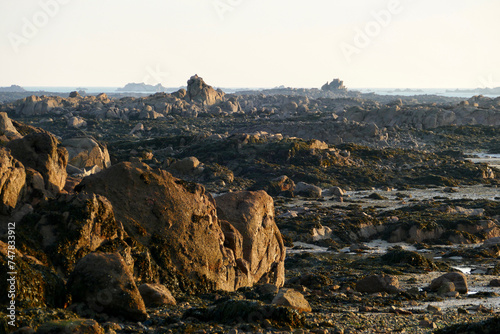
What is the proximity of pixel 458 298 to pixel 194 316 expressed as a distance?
13.2 meters

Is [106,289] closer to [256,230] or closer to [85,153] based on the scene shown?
[256,230]

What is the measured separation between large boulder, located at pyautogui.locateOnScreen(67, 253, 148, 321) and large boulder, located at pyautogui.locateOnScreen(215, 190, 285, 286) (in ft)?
31.2

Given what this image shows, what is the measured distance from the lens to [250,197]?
85.8ft

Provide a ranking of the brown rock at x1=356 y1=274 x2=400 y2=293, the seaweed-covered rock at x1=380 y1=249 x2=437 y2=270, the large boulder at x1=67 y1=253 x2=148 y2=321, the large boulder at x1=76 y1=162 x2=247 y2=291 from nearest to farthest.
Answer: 1. the large boulder at x1=67 y1=253 x2=148 y2=321
2. the large boulder at x1=76 y1=162 x2=247 y2=291
3. the brown rock at x1=356 y1=274 x2=400 y2=293
4. the seaweed-covered rock at x1=380 y1=249 x2=437 y2=270

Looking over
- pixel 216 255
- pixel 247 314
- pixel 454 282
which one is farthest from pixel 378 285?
pixel 247 314

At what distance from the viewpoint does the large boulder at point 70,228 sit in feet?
56.7

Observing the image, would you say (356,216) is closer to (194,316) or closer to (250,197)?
(250,197)

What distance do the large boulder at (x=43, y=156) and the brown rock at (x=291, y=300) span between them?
387 inches

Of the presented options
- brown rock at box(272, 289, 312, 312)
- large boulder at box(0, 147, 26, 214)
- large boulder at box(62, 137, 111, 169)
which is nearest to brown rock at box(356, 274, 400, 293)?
brown rock at box(272, 289, 312, 312)

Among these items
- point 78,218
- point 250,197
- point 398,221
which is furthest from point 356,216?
point 78,218

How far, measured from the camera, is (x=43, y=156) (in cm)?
2189

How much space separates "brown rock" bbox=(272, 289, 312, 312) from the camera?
17.7 meters

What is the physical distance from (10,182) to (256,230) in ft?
35.8

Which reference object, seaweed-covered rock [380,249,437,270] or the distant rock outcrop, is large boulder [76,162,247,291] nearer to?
the distant rock outcrop
